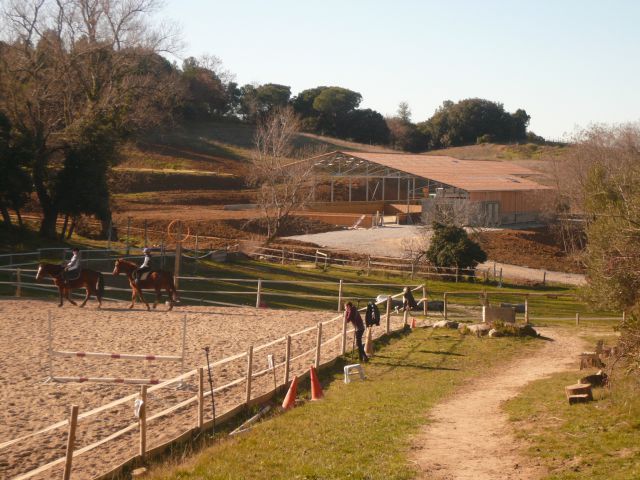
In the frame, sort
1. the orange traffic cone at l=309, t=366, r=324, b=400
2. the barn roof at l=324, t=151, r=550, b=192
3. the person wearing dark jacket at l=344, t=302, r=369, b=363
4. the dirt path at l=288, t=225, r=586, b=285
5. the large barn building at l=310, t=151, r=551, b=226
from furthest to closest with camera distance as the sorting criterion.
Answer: the barn roof at l=324, t=151, r=550, b=192
the large barn building at l=310, t=151, r=551, b=226
the dirt path at l=288, t=225, r=586, b=285
the person wearing dark jacket at l=344, t=302, r=369, b=363
the orange traffic cone at l=309, t=366, r=324, b=400

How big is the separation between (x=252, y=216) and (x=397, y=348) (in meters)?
34.6

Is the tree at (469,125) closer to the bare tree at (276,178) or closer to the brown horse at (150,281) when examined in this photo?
the bare tree at (276,178)

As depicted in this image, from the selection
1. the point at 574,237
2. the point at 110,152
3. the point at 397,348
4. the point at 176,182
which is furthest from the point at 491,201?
the point at 397,348

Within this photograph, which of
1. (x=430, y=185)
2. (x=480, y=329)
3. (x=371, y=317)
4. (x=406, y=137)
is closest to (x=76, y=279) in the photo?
(x=371, y=317)

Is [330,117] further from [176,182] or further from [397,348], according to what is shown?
[397,348]

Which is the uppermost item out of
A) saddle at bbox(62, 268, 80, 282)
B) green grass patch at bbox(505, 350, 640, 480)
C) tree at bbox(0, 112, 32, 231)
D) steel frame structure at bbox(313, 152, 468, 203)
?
steel frame structure at bbox(313, 152, 468, 203)

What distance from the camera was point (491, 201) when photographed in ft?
203

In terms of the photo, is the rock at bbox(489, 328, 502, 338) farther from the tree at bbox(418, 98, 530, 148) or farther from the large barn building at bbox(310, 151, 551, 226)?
the tree at bbox(418, 98, 530, 148)

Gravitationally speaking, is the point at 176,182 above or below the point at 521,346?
above

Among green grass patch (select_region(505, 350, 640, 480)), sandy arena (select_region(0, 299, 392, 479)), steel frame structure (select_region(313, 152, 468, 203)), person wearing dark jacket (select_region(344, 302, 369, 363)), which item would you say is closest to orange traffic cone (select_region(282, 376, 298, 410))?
sandy arena (select_region(0, 299, 392, 479))

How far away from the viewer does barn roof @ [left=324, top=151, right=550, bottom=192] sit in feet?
204

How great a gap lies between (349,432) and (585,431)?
300 centimetres

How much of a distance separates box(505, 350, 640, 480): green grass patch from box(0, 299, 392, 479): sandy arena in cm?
460

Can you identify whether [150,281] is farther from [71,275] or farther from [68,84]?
[68,84]
